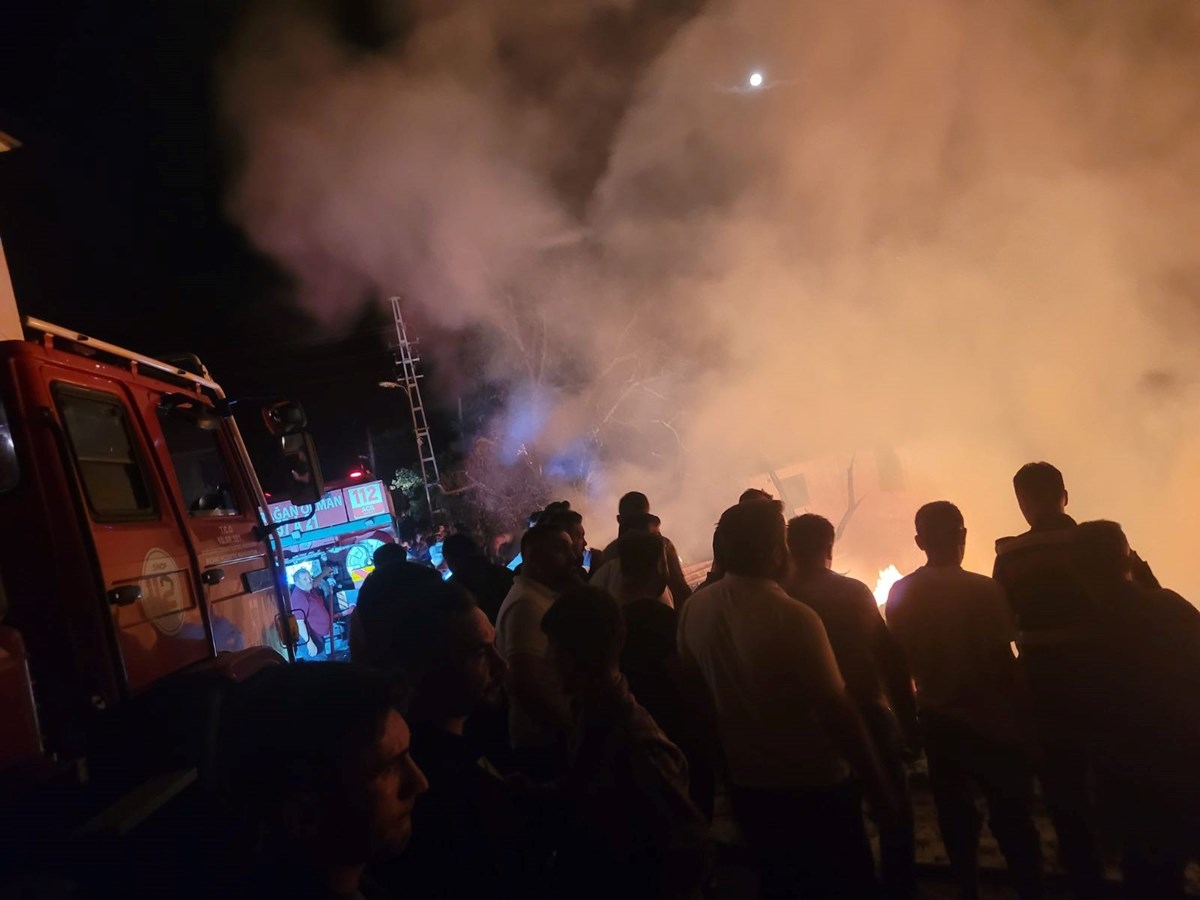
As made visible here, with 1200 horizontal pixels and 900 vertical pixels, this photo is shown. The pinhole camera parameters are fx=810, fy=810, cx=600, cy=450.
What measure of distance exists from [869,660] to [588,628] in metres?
1.51

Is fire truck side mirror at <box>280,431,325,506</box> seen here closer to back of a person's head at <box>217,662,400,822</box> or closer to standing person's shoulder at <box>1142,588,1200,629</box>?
back of a person's head at <box>217,662,400,822</box>

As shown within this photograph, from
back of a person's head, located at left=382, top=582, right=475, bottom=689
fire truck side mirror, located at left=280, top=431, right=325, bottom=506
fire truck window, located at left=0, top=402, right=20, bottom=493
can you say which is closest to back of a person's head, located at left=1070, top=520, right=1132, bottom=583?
back of a person's head, located at left=382, top=582, right=475, bottom=689

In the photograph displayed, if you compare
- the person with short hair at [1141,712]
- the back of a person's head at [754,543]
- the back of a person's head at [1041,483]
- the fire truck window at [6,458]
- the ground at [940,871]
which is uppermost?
the fire truck window at [6,458]

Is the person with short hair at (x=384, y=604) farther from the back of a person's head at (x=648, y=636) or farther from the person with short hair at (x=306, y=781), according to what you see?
the back of a person's head at (x=648, y=636)

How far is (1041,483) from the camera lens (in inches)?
130

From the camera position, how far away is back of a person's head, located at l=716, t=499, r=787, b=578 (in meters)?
2.66

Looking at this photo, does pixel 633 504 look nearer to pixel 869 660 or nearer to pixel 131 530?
pixel 869 660

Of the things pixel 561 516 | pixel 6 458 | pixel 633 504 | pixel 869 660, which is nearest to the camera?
pixel 6 458

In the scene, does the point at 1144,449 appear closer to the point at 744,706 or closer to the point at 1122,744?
the point at 1122,744

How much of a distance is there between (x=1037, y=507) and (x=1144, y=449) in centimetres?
635

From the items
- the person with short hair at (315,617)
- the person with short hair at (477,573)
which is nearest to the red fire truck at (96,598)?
the person with short hair at (477,573)

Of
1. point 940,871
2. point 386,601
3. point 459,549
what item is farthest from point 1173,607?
point 459,549

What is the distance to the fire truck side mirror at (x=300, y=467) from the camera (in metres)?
4.45

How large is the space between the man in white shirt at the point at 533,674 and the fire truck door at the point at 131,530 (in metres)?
1.36
